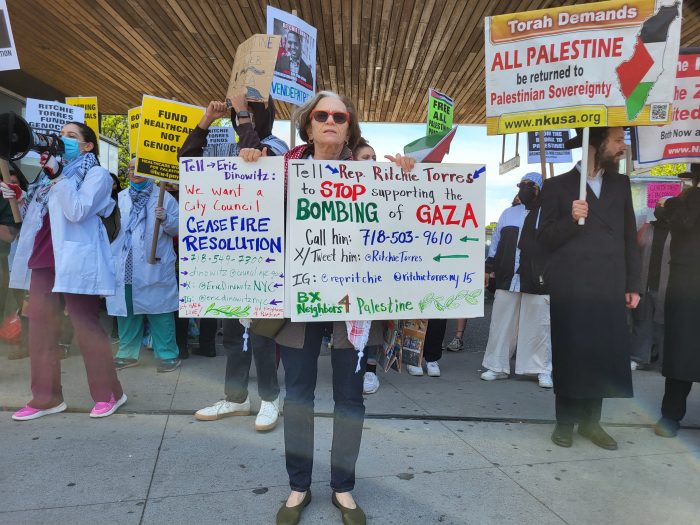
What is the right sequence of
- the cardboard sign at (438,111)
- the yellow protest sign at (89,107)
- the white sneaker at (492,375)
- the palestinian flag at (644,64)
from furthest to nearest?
the cardboard sign at (438,111) → the yellow protest sign at (89,107) → the white sneaker at (492,375) → the palestinian flag at (644,64)

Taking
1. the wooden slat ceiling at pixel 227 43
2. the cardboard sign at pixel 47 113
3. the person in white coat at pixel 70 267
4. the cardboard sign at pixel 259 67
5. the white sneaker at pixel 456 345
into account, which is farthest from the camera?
the wooden slat ceiling at pixel 227 43

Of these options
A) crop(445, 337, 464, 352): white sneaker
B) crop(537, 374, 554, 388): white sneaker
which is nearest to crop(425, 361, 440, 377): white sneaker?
crop(537, 374, 554, 388): white sneaker

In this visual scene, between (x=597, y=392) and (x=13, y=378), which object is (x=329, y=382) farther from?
(x=13, y=378)

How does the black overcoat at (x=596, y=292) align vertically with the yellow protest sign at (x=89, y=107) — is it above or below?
below

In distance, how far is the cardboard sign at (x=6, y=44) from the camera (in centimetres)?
407

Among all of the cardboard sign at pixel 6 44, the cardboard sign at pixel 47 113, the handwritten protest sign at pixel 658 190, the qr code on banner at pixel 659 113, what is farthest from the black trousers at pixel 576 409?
the cardboard sign at pixel 47 113

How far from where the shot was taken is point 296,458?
239 cm

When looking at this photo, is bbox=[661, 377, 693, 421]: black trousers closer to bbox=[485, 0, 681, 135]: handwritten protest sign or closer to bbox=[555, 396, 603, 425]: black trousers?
bbox=[555, 396, 603, 425]: black trousers

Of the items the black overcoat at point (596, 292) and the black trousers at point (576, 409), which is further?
the black trousers at point (576, 409)

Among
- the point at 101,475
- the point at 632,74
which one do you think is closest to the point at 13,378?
the point at 101,475

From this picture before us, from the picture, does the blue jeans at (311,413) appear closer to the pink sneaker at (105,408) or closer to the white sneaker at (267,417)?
the white sneaker at (267,417)

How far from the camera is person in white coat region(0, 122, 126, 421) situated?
11.4 feet

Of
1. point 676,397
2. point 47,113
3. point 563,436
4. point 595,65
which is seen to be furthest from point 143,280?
point 676,397

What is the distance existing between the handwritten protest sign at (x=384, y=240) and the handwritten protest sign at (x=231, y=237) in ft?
0.28
